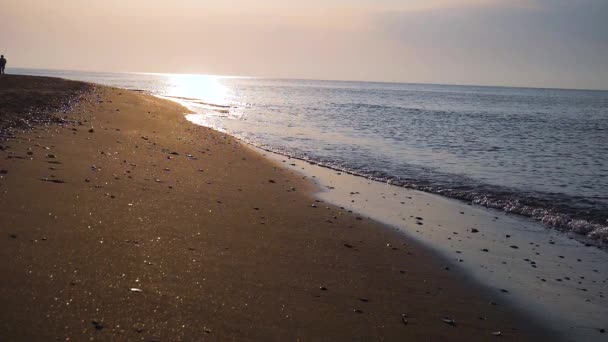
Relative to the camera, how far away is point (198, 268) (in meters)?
6.33

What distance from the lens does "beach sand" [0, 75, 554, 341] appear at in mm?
4859

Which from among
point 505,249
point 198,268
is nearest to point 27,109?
point 198,268

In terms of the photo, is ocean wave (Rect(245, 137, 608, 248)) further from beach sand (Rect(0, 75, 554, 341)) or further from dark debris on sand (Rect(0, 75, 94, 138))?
dark debris on sand (Rect(0, 75, 94, 138))

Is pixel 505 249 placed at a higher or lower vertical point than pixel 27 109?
lower

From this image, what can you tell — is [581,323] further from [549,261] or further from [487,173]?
[487,173]

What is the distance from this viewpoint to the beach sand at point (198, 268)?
15.9 feet

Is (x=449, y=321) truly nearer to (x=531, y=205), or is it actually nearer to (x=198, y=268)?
(x=198, y=268)

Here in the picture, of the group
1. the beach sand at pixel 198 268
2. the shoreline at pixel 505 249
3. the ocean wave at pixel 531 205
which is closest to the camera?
the beach sand at pixel 198 268

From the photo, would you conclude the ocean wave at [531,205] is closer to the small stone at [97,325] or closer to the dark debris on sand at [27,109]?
the small stone at [97,325]

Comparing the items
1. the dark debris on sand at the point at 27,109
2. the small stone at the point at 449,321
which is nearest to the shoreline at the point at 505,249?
the small stone at the point at 449,321

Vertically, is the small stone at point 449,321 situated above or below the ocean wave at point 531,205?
above

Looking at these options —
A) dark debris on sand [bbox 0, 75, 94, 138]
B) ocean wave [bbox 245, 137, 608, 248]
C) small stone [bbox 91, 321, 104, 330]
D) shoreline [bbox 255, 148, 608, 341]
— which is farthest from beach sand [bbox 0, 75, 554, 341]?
ocean wave [bbox 245, 137, 608, 248]

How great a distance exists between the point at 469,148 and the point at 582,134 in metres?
18.8

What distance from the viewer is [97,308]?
477 centimetres
